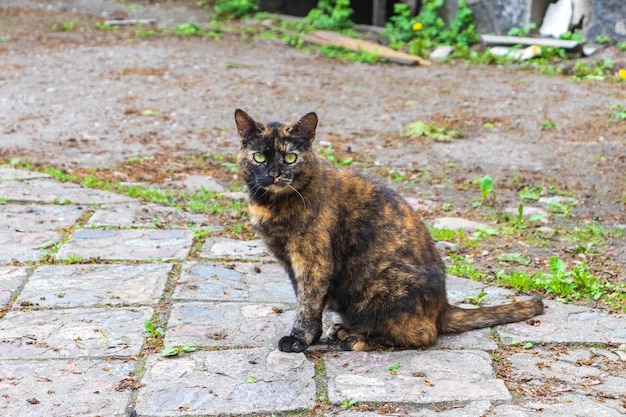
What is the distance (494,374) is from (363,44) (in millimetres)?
9844

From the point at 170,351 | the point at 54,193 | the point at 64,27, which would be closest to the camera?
the point at 170,351

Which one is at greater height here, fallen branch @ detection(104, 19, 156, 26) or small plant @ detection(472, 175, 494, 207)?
fallen branch @ detection(104, 19, 156, 26)

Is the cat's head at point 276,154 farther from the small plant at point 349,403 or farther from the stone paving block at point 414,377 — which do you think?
the small plant at point 349,403

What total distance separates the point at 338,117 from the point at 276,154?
17.9 feet

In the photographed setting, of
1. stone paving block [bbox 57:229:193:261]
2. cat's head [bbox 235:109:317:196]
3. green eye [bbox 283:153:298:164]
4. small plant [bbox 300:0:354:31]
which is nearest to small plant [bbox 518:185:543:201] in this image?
stone paving block [bbox 57:229:193:261]

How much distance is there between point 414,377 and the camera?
3648 mm

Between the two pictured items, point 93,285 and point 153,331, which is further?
point 93,285

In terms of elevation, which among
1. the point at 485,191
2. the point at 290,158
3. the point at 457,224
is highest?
the point at 290,158

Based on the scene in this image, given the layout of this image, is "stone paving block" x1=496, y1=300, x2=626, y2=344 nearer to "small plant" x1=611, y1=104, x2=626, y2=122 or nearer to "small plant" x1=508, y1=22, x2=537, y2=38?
"small plant" x1=611, y1=104, x2=626, y2=122

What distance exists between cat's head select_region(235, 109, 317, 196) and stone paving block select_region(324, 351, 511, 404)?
0.87 m

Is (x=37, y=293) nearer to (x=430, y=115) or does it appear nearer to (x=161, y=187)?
(x=161, y=187)

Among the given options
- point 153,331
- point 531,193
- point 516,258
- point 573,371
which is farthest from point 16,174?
point 573,371

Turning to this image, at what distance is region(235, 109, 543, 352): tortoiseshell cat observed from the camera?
3955 mm

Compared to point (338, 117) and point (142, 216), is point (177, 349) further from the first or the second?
point (338, 117)
